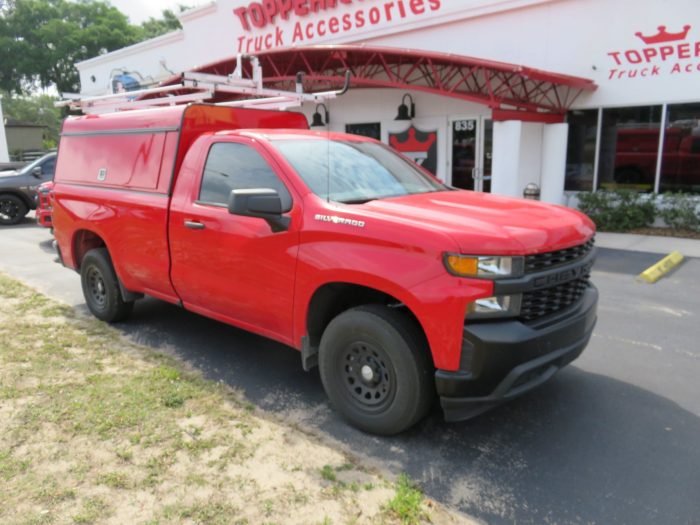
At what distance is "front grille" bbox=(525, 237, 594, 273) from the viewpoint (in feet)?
10.1

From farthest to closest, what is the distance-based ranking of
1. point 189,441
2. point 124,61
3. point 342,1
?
point 124,61 < point 342,1 < point 189,441

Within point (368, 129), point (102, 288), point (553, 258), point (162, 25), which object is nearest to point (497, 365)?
point (553, 258)

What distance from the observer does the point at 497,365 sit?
9.64ft

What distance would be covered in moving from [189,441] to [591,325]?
8.79ft

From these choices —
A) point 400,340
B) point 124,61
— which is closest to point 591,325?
point 400,340

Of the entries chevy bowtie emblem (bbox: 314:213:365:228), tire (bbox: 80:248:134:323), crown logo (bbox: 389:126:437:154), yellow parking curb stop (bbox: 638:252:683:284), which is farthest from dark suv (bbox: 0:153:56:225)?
yellow parking curb stop (bbox: 638:252:683:284)

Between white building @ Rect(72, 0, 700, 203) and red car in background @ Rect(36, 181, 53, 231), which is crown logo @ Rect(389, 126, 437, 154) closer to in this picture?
white building @ Rect(72, 0, 700, 203)

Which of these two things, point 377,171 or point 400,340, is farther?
point 377,171

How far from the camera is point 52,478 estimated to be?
3.01 m

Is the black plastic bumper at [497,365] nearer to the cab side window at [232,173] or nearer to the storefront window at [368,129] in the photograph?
the cab side window at [232,173]

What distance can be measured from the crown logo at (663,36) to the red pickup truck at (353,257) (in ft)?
27.1

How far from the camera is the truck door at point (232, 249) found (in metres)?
3.76

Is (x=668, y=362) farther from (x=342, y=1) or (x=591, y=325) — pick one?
(x=342, y=1)

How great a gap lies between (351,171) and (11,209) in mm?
12736
